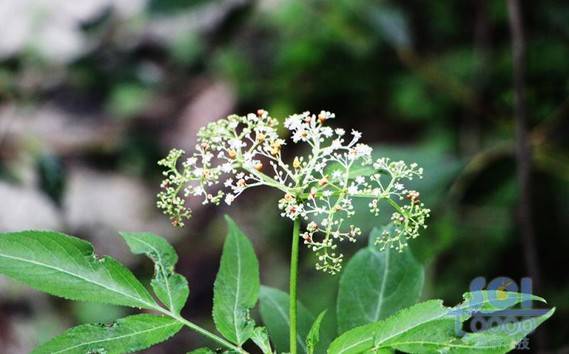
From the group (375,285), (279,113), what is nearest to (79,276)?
(375,285)

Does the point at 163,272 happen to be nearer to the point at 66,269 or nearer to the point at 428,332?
the point at 66,269

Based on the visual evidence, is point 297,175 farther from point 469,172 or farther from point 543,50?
point 543,50

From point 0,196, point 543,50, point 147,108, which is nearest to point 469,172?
point 543,50

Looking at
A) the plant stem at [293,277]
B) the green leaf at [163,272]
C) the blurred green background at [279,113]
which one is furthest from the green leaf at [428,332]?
the blurred green background at [279,113]

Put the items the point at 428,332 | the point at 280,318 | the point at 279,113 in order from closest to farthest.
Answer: the point at 428,332 < the point at 280,318 < the point at 279,113

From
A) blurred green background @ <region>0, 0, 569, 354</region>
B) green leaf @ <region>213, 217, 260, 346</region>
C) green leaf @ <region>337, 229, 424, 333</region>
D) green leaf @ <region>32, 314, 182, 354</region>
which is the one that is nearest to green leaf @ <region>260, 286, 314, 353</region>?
green leaf @ <region>337, 229, 424, 333</region>

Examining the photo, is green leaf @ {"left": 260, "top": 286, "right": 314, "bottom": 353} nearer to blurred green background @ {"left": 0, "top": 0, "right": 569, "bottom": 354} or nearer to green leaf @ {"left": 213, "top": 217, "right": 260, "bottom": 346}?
green leaf @ {"left": 213, "top": 217, "right": 260, "bottom": 346}
